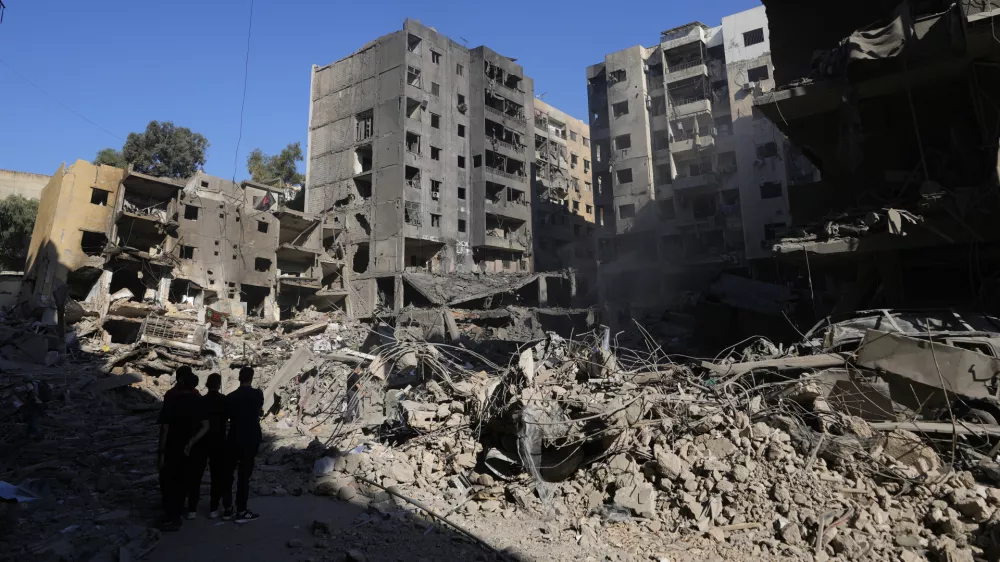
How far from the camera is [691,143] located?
43.7 meters

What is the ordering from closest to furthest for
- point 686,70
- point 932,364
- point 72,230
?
point 932,364 < point 72,230 < point 686,70

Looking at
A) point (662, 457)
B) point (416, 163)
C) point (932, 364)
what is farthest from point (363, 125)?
point (932, 364)

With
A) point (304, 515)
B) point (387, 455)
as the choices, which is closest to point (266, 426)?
point (387, 455)

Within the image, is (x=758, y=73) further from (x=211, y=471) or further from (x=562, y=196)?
(x=211, y=471)

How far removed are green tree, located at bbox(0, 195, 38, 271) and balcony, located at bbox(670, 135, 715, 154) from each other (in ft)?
160

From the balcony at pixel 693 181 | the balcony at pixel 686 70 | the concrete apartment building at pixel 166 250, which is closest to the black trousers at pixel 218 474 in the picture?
the concrete apartment building at pixel 166 250

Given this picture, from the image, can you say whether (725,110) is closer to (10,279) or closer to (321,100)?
(321,100)

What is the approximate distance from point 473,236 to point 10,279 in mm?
30930

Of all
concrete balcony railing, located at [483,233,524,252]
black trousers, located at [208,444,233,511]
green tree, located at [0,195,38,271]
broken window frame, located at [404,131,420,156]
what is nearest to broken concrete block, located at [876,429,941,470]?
black trousers, located at [208,444,233,511]

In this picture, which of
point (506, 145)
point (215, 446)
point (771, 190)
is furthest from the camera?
point (506, 145)

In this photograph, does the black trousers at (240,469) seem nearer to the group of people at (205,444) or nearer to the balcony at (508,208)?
the group of people at (205,444)

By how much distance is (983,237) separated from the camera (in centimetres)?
1078

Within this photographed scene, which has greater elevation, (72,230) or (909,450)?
(72,230)

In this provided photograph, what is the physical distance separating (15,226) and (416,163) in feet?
90.6
